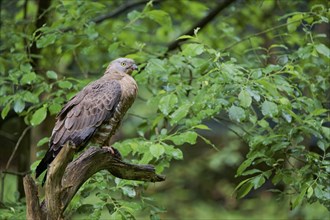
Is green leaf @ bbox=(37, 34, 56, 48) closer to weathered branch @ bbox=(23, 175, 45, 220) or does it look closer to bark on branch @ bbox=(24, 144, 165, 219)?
bark on branch @ bbox=(24, 144, 165, 219)

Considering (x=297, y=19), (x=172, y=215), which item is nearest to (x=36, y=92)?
(x=297, y=19)

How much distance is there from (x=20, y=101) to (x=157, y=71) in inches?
38.5

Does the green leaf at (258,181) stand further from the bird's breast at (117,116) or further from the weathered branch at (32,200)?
the weathered branch at (32,200)

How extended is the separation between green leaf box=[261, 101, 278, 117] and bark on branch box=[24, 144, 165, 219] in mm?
751

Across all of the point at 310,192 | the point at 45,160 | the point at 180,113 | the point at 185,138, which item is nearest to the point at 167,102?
the point at 180,113

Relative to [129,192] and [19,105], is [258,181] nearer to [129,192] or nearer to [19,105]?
[129,192]

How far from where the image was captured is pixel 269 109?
165 inches

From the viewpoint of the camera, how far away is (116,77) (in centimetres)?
451

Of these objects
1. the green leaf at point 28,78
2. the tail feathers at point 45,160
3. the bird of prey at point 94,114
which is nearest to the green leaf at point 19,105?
the green leaf at point 28,78

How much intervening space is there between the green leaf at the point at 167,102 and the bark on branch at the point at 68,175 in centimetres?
61

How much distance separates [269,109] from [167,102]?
699 millimetres

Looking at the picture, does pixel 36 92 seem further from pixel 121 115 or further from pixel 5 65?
pixel 121 115

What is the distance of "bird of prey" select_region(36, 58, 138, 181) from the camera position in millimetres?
4109

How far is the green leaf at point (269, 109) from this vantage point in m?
4.18
